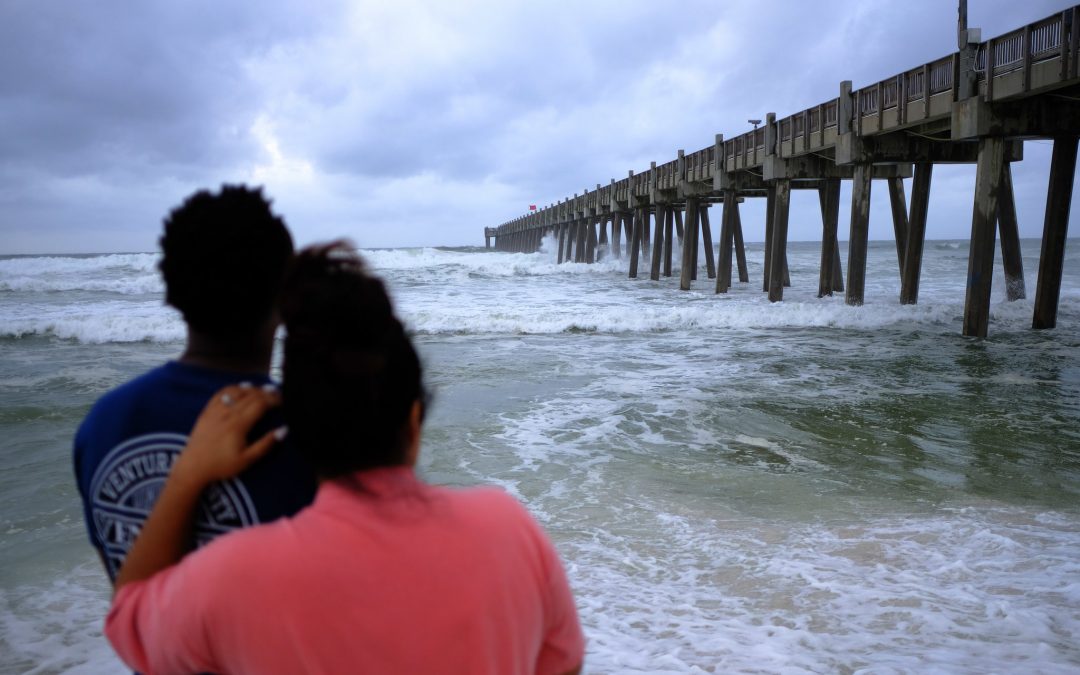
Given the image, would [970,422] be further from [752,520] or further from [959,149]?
[959,149]

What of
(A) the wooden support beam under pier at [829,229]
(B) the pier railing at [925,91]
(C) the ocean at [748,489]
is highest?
(B) the pier railing at [925,91]

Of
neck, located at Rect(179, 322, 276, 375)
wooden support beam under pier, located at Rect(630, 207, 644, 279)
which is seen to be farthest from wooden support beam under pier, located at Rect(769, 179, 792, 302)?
neck, located at Rect(179, 322, 276, 375)

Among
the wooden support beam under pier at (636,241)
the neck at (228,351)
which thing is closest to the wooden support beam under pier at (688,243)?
the wooden support beam under pier at (636,241)

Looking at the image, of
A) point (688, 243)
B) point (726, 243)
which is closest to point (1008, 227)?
point (726, 243)

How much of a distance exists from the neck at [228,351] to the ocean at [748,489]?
23 cm

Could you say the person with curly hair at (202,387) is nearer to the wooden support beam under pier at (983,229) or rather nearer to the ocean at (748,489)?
the ocean at (748,489)

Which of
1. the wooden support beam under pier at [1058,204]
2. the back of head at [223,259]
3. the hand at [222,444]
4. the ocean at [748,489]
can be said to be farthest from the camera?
the wooden support beam under pier at [1058,204]

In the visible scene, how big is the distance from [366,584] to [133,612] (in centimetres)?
35

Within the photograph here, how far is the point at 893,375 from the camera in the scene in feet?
35.1

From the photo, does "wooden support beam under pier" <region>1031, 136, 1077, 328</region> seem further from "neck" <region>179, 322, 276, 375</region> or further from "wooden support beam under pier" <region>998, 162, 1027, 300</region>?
"neck" <region>179, 322, 276, 375</region>

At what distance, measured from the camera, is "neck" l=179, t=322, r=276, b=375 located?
4.38ft

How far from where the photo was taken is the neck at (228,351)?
1.33 m

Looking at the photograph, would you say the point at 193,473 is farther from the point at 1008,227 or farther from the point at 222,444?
the point at 1008,227

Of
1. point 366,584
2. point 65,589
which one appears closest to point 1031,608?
point 366,584
